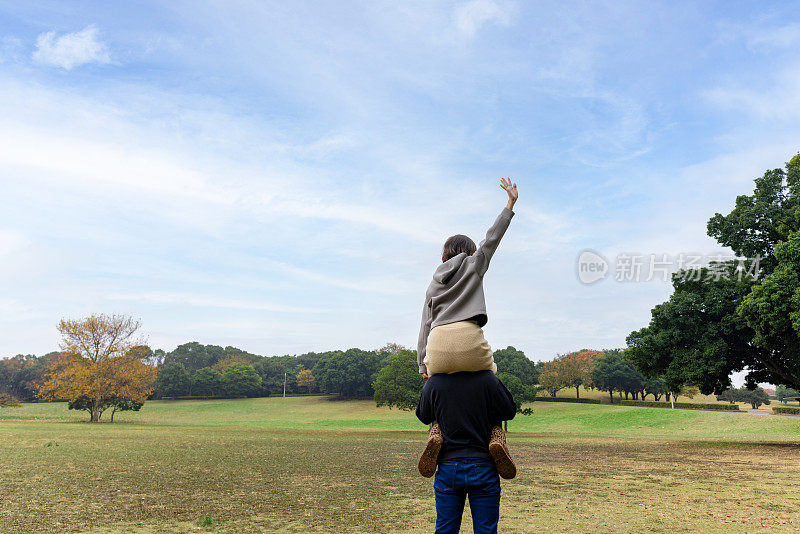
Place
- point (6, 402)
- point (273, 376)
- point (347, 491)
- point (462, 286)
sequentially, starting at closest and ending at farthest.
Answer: point (462, 286)
point (347, 491)
point (6, 402)
point (273, 376)

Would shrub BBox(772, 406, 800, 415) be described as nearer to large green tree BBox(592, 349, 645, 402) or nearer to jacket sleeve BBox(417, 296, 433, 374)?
large green tree BBox(592, 349, 645, 402)

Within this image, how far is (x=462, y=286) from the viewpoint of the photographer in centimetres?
370

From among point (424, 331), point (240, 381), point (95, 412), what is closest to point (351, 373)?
point (240, 381)

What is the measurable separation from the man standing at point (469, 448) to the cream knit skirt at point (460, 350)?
0.11 m

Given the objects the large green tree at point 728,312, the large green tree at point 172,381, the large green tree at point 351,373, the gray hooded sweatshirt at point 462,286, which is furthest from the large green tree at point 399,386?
the large green tree at point 172,381

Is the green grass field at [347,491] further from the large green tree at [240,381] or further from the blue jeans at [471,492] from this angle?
the large green tree at [240,381]

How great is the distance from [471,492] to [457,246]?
1801 mm

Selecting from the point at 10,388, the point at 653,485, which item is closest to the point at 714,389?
the point at 653,485

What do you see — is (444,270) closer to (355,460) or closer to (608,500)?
(608,500)

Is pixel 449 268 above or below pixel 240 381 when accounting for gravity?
above

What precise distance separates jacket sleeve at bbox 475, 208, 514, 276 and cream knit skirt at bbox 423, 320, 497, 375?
44cm

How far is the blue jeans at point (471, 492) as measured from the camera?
3.46 metres

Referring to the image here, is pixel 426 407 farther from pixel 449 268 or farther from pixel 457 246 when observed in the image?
pixel 457 246

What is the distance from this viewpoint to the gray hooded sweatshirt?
11.9 ft
